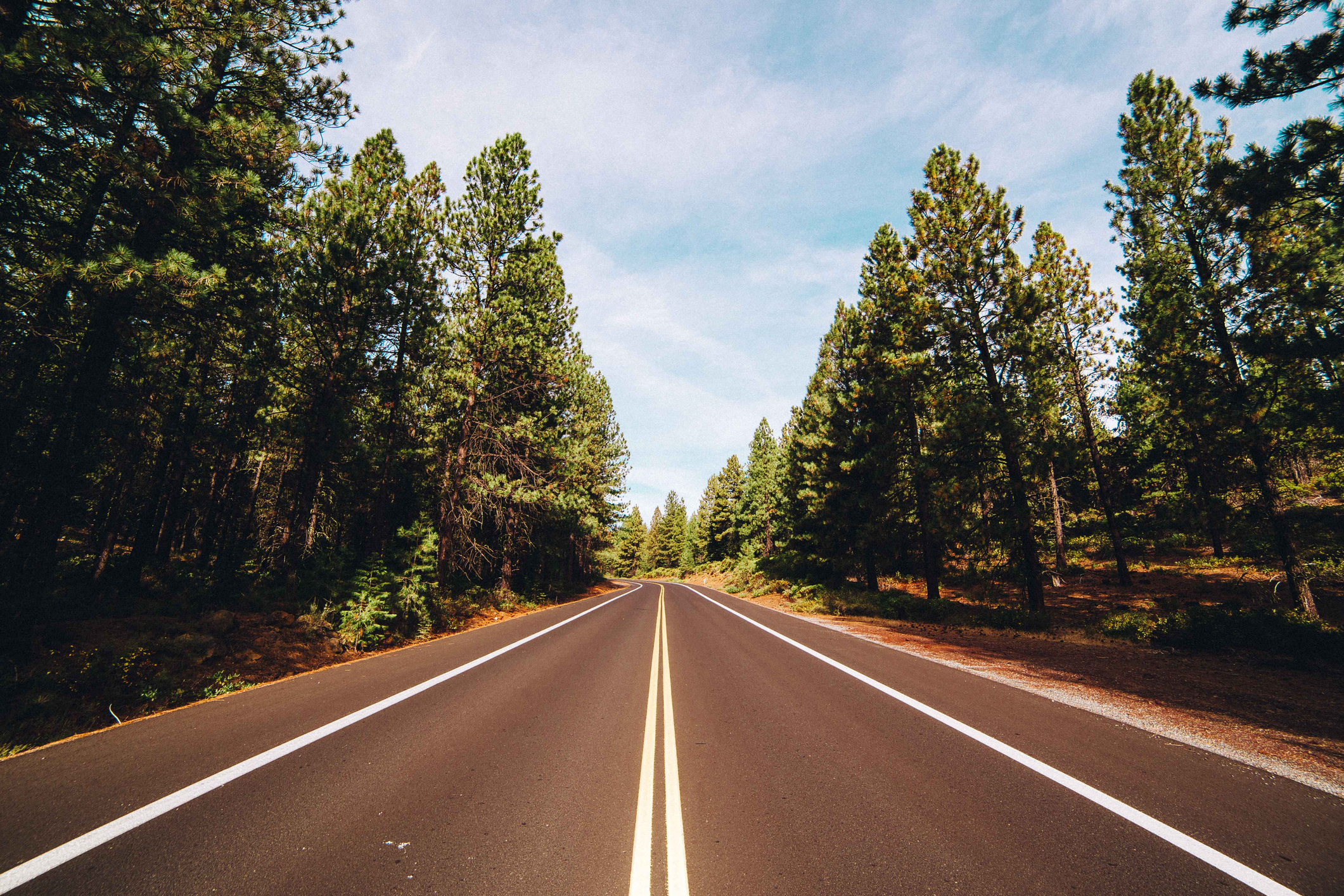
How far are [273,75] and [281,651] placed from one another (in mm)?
10784

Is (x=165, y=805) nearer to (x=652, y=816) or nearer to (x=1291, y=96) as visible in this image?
(x=652, y=816)

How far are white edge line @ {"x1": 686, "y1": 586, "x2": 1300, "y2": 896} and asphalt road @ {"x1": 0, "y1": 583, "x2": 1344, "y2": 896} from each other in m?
0.02

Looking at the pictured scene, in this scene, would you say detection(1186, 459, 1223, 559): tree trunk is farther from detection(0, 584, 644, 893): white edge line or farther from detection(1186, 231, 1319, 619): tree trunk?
detection(0, 584, 644, 893): white edge line

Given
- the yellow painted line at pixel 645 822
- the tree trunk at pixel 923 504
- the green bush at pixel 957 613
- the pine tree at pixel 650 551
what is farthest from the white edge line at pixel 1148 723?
the pine tree at pixel 650 551

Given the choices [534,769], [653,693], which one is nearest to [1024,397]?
[653,693]

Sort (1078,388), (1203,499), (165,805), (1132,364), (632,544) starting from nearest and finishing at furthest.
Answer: (165,805) → (1203,499) → (1132,364) → (1078,388) → (632,544)

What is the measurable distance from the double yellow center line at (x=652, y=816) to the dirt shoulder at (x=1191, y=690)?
5.33 metres

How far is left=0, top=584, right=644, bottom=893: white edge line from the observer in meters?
2.63

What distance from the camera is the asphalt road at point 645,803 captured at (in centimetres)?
275

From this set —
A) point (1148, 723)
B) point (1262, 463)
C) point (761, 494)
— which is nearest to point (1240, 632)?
point (1262, 463)

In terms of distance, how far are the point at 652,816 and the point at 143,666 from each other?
8034 mm

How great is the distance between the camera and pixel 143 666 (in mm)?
6691

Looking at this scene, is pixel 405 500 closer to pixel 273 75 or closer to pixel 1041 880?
pixel 273 75

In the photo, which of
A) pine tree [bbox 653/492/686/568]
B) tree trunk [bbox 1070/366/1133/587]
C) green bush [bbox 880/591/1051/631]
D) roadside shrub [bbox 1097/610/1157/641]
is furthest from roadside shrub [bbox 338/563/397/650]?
pine tree [bbox 653/492/686/568]
